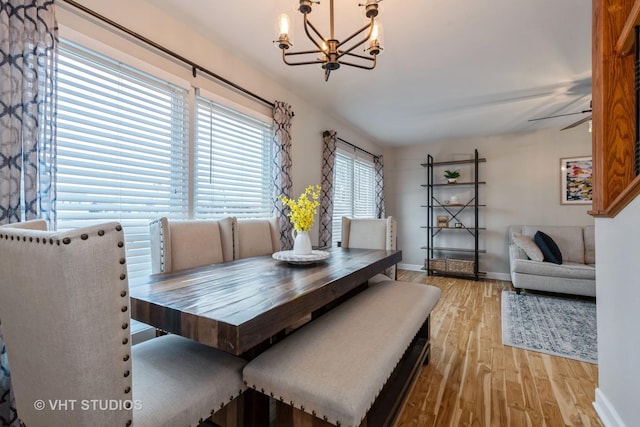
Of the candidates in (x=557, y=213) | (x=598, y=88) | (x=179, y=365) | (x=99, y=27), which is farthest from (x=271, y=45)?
(x=557, y=213)

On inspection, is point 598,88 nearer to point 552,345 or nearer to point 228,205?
point 552,345

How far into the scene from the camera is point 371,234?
3.03 meters

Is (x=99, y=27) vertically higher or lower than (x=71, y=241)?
higher

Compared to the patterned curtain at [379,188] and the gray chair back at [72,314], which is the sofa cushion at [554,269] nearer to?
the patterned curtain at [379,188]

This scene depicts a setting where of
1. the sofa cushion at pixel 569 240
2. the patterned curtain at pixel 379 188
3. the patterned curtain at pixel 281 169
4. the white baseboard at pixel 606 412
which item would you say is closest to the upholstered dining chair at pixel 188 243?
the patterned curtain at pixel 281 169

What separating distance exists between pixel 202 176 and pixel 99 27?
1.10 meters

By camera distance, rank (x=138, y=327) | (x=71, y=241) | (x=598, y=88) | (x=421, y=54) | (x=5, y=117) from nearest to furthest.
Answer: (x=71, y=241)
(x=5, y=117)
(x=598, y=88)
(x=138, y=327)
(x=421, y=54)

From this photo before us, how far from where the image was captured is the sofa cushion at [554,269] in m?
3.62

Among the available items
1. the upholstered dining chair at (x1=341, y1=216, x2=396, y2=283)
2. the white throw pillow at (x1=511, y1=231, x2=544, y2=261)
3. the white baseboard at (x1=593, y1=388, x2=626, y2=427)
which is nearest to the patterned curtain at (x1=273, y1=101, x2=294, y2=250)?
the upholstered dining chair at (x1=341, y1=216, x2=396, y2=283)

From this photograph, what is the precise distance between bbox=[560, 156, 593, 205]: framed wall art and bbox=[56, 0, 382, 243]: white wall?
13.2 ft

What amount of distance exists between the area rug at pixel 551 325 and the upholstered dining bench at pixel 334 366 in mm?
1712

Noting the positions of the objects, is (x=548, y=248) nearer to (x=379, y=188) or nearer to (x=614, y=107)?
(x=379, y=188)

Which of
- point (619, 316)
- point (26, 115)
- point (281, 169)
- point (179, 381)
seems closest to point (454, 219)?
point (281, 169)

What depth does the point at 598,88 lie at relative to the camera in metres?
1.64
